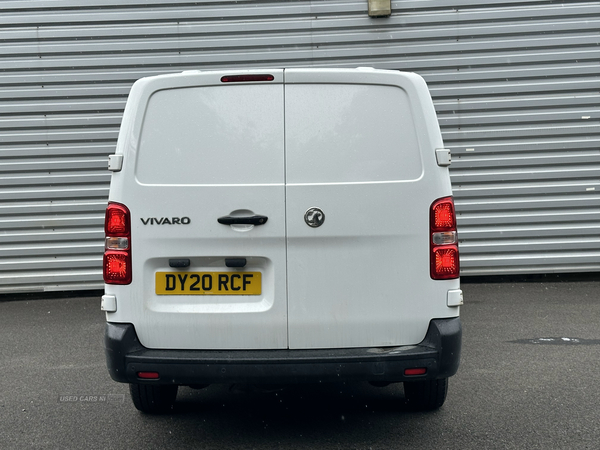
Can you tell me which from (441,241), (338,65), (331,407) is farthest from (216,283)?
(338,65)

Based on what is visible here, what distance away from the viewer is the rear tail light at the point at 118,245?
374cm

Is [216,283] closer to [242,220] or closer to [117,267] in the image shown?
[242,220]

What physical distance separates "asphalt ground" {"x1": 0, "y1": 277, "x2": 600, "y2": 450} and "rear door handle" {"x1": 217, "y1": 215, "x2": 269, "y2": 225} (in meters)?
0.98

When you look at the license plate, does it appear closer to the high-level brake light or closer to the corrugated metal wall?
the high-level brake light

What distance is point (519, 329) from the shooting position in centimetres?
693

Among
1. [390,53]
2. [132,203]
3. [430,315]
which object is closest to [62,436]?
[132,203]

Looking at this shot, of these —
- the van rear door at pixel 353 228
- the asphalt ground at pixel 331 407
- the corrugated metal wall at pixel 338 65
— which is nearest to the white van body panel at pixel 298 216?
the van rear door at pixel 353 228

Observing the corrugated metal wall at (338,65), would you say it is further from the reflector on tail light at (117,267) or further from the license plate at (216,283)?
the license plate at (216,283)

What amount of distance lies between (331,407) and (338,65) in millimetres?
5847

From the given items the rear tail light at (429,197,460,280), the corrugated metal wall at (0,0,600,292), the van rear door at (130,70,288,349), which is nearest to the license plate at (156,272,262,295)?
the van rear door at (130,70,288,349)

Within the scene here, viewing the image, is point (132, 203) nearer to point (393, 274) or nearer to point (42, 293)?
point (393, 274)

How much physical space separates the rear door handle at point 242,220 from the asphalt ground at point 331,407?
3.22 feet

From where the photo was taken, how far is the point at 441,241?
374 cm

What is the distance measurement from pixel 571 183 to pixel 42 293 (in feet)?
23.1
